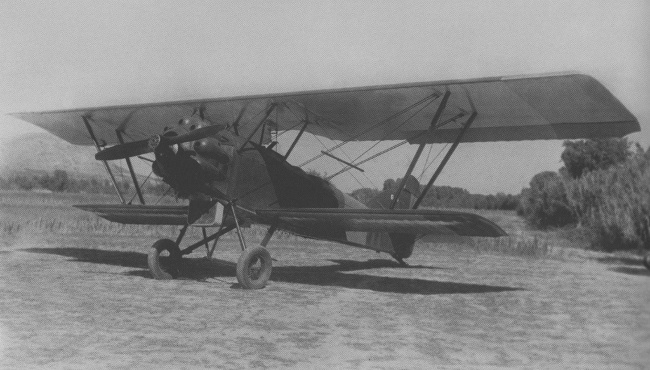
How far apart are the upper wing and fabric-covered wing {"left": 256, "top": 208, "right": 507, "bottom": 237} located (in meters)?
1.27

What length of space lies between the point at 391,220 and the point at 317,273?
3.47 metres

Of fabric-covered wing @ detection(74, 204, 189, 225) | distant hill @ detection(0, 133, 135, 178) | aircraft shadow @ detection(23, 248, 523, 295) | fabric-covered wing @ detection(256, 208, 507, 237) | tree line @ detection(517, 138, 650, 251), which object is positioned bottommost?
aircraft shadow @ detection(23, 248, 523, 295)

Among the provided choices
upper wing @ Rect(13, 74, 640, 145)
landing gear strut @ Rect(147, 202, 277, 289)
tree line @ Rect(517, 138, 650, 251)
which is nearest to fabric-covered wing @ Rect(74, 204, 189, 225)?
upper wing @ Rect(13, 74, 640, 145)

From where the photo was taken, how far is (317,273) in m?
11.5

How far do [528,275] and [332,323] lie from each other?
22.3ft

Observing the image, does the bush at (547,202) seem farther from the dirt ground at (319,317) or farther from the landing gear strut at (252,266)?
Result: the landing gear strut at (252,266)

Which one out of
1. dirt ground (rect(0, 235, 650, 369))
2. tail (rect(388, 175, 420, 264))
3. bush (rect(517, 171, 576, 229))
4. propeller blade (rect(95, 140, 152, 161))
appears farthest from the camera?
bush (rect(517, 171, 576, 229))

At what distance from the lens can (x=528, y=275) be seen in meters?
11.8

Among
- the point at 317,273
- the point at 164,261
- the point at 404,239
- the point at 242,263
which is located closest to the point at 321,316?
the point at 242,263

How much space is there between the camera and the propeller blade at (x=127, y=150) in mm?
8875

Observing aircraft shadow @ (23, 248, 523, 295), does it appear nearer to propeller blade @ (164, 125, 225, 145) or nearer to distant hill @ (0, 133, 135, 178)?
propeller blade @ (164, 125, 225, 145)

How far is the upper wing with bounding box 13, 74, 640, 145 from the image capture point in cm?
817

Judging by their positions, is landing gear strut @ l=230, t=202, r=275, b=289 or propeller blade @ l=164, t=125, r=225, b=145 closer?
propeller blade @ l=164, t=125, r=225, b=145

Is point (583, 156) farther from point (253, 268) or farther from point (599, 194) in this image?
point (599, 194)
